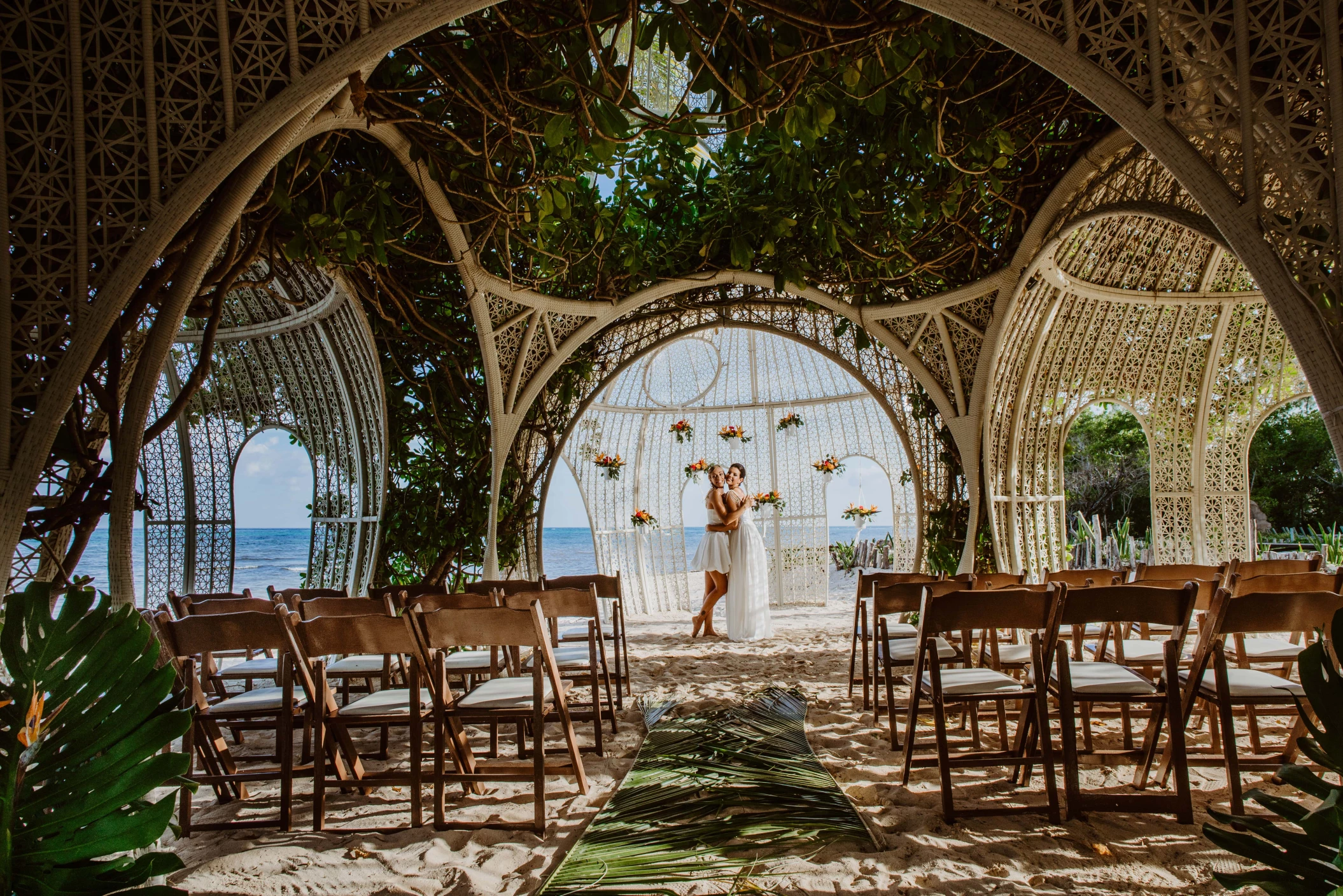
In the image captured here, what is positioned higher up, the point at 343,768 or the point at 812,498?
the point at 812,498

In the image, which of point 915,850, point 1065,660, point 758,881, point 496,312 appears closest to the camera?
point 758,881

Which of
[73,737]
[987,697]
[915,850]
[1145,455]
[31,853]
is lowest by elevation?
[915,850]

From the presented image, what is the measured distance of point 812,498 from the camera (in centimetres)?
1120

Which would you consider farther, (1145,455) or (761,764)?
(1145,455)

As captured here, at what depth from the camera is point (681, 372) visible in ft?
39.0

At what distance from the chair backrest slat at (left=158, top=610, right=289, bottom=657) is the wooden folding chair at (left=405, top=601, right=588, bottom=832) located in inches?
20.0

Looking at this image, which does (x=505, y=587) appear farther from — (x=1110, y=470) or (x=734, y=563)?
(x=1110, y=470)

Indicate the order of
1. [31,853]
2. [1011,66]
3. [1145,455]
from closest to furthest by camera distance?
1. [31,853]
2. [1011,66]
3. [1145,455]

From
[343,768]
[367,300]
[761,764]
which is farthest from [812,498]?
[343,768]

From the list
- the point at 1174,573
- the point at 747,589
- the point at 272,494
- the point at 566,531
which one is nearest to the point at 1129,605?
the point at 1174,573

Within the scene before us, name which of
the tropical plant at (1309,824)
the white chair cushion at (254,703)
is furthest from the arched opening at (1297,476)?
the white chair cushion at (254,703)

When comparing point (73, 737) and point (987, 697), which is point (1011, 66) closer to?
point (987, 697)

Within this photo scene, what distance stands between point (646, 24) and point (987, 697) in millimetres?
2862

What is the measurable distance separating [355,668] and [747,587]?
4769mm
